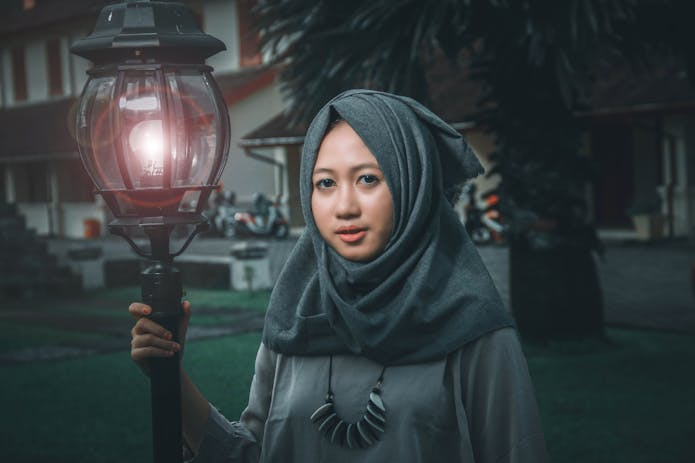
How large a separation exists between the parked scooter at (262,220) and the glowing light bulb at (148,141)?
2199 cm

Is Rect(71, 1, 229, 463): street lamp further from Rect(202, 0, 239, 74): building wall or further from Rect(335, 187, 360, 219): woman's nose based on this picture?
Rect(202, 0, 239, 74): building wall

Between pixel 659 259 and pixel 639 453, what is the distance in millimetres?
11020

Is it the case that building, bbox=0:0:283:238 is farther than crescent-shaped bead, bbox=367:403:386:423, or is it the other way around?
building, bbox=0:0:283:238

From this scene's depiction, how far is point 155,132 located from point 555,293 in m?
6.75

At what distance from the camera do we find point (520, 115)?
8680 millimetres

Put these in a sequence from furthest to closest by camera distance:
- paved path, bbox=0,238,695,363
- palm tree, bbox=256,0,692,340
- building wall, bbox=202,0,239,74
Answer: building wall, bbox=202,0,239,74, paved path, bbox=0,238,695,363, palm tree, bbox=256,0,692,340

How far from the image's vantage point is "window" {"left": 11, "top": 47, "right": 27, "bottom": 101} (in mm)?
34875

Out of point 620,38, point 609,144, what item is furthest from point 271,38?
point 609,144

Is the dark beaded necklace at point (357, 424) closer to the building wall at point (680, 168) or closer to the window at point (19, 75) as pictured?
the building wall at point (680, 168)

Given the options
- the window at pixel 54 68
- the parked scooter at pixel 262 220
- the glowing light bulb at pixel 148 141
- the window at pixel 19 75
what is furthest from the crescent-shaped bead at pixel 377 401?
the window at pixel 19 75

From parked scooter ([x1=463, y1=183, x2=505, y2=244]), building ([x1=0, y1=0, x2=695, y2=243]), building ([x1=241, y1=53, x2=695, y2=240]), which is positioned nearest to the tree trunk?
building ([x1=0, y1=0, x2=695, y2=243])

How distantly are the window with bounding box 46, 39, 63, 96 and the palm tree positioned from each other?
84.4 feet

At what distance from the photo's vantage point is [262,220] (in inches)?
969

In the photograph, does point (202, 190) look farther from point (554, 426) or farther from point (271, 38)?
point (271, 38)
